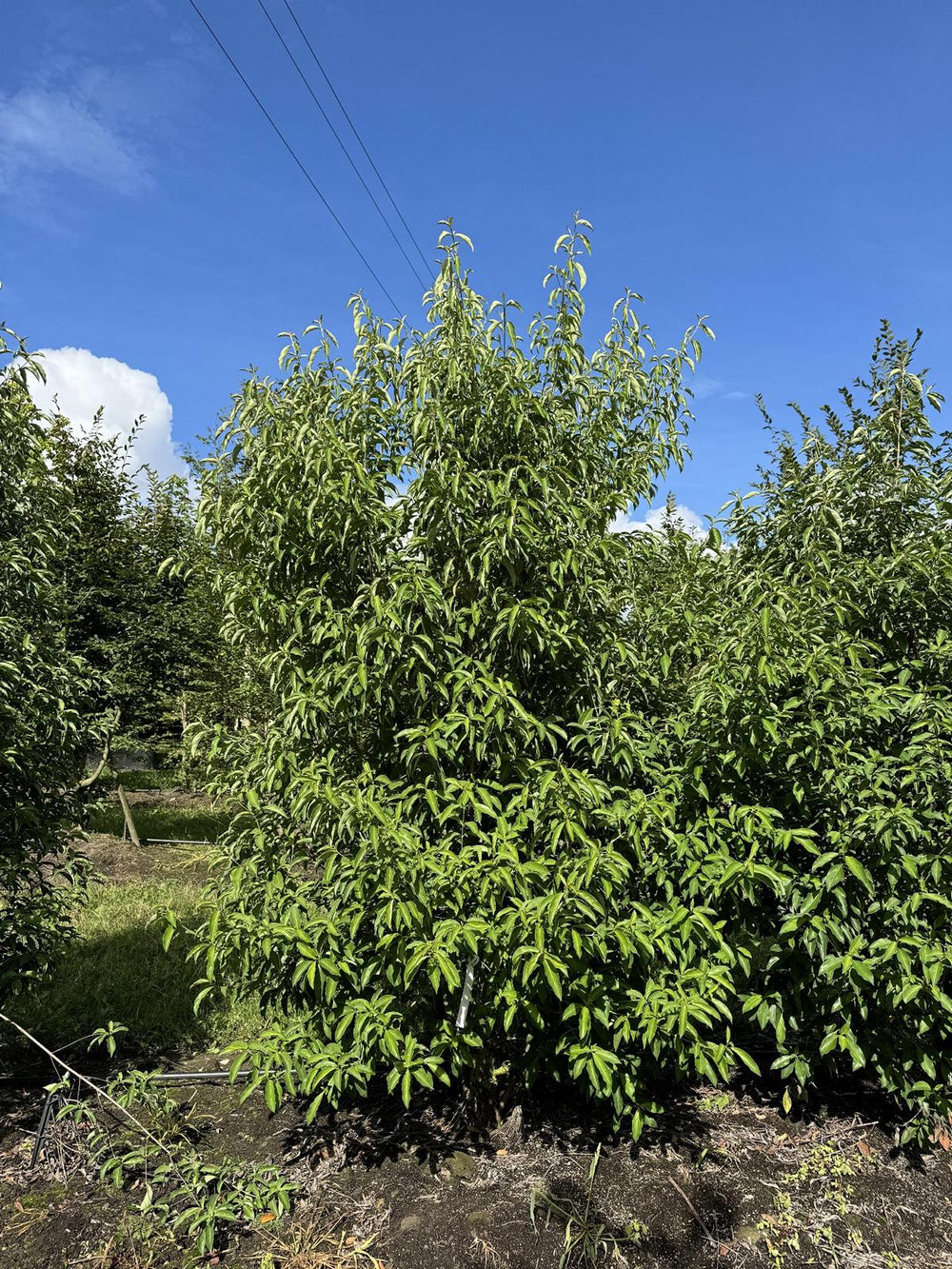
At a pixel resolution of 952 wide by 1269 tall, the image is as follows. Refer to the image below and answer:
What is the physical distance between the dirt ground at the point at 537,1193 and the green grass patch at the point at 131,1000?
81 centimetres

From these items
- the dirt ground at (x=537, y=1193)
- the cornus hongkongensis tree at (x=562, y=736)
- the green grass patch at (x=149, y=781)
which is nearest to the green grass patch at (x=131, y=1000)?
the dirt ground at (x=537, y=1193)

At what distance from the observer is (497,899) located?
253 centimetres

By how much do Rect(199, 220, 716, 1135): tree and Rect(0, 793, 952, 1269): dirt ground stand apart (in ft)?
1.01

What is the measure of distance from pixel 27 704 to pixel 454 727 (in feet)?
5.73

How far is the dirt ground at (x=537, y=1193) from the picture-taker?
2547mm

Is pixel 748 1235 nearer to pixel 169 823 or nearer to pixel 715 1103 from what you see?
pixel 715 1103

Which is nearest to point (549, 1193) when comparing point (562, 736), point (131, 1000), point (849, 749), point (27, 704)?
point (562, 736)

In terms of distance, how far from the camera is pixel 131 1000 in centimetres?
463

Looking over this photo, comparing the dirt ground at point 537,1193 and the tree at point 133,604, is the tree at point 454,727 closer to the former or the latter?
Answer: the dirt ground at point 537,1193

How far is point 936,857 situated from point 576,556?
1.54 meters

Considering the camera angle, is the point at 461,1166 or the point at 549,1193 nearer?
the point at 549,1193

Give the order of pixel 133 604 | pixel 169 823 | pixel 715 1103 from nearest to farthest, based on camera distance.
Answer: pixel 715 1103 < pixel 133 604 < pixel 169 823

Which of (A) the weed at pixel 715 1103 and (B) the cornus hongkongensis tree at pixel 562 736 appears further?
(A) the weed at pixel 715 1103

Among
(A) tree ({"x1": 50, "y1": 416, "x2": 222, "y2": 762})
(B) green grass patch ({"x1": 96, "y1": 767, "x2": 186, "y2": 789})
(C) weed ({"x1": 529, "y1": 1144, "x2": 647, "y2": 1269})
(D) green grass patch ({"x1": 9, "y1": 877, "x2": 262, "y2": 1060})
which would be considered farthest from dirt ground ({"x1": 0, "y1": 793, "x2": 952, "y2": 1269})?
(B) green grass patch ({"x1": 96, "y1": 767, "x2": 186, "y2": 789})
